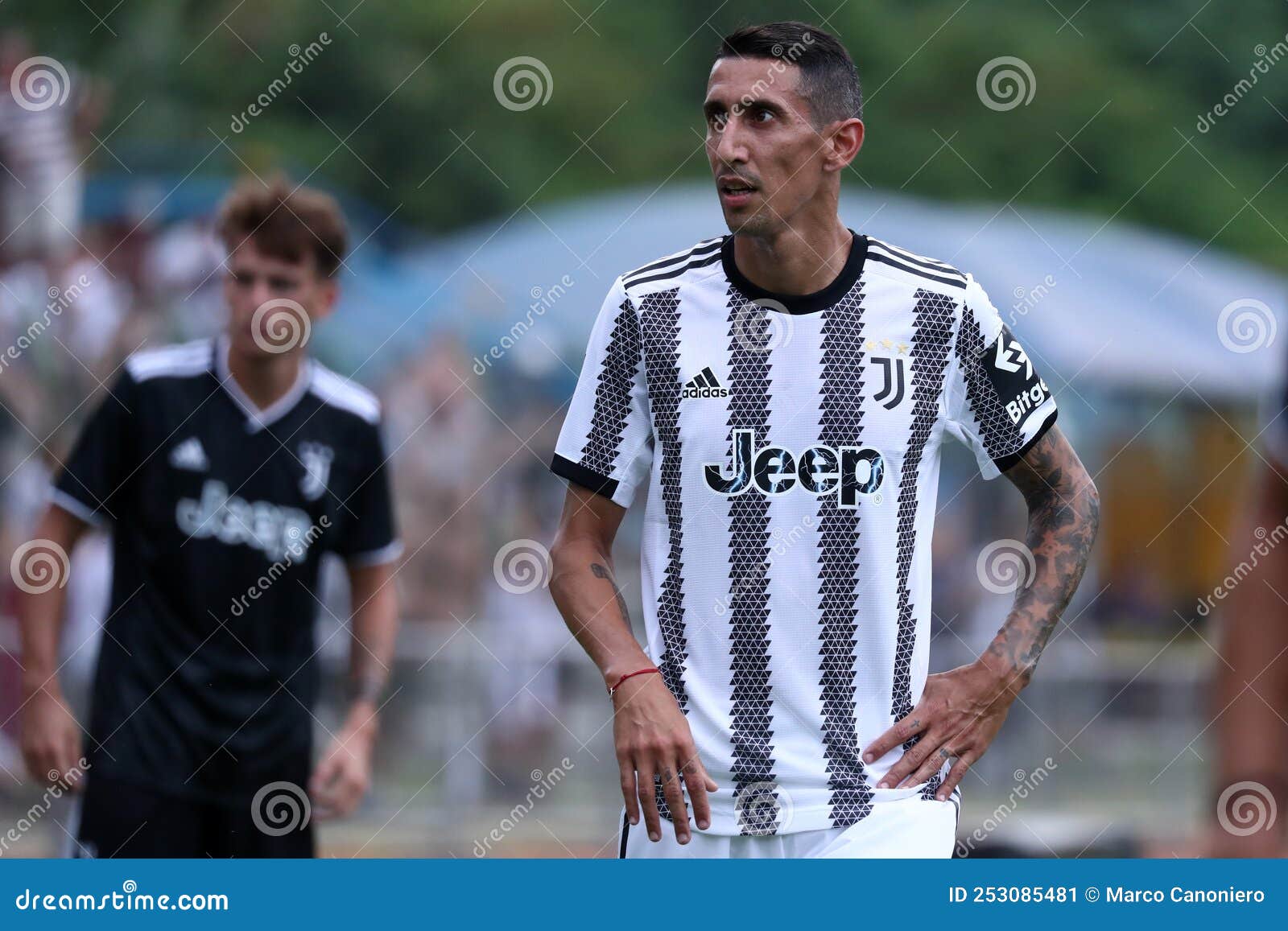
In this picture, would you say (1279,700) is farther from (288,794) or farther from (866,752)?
(288,794)

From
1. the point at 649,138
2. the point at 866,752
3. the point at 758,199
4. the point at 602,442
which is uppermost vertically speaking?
the point at 649,138

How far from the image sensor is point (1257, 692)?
2.02m

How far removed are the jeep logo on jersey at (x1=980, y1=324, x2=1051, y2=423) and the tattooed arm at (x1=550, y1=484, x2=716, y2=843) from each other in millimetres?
1038

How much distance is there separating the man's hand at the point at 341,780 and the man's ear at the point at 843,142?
259cm

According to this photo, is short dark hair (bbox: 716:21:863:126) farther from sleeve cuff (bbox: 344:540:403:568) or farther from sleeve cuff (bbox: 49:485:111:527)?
sleeve cuff (bbox: 49:485:111:527)

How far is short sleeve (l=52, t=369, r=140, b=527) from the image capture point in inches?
238

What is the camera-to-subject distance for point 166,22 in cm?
1838

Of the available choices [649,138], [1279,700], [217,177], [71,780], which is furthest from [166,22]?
[1279,700]

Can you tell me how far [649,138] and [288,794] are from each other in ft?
46.6

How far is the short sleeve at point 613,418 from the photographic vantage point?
185 inches
